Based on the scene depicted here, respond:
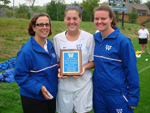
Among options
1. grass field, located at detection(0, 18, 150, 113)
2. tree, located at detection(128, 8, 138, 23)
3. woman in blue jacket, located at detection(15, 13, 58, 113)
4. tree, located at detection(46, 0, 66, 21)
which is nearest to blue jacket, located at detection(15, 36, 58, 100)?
woman in blue jacket, located at detection(15, 13, 58, 113)

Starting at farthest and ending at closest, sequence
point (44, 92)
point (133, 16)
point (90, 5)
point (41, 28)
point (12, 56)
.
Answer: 1. point (133, 16)
2. point (90, 5)
3. point (12, 56)
4. point (41, 28)
5. point (44, 92)

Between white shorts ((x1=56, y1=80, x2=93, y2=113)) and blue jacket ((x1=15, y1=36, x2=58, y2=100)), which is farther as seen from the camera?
white shorts ((x1=56, y1=80, x2=93, y2=113))

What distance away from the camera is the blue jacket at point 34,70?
2.28m

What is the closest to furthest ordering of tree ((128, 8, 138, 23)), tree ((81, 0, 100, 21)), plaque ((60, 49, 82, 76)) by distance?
1. plaque ((60, 49, 82, 76))
2. tree ((81, 0, 100, 21))
3. tree ((128, 8, 138, 23))

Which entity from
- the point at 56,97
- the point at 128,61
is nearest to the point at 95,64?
the point at 128,61

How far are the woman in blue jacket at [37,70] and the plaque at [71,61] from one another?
0.67ft

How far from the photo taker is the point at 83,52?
8.41 feet

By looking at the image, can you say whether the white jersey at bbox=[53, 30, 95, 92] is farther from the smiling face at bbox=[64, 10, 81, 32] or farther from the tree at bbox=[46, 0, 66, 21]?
the tree at bbox=[46, 0, 66, 21]

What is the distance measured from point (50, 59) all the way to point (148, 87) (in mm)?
4436

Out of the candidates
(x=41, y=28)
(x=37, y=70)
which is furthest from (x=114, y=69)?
(x=41, y=28)

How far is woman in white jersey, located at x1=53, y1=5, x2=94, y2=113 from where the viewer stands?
254cm

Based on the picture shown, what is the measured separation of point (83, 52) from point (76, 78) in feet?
1.47

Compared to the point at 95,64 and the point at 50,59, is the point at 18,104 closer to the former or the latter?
the point at 50,59

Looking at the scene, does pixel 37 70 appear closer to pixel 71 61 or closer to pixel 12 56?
pixel 71 61
